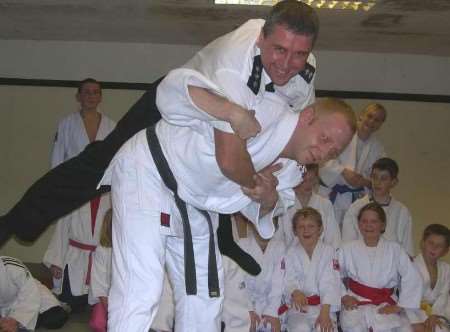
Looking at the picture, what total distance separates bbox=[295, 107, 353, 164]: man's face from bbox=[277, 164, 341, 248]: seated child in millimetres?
2708

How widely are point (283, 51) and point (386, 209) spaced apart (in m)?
3.28

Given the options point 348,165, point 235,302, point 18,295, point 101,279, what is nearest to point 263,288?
point 235,302

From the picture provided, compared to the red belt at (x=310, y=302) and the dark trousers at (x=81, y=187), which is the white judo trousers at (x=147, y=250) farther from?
the red belt at (x=310, y=302)

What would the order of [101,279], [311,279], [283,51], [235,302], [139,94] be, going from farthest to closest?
[139,94] → [101,279] → [311,279] → [235,302] → [283,51]

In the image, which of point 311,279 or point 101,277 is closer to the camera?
point 311,279

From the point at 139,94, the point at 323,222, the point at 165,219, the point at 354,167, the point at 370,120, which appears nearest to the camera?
the point at 165,219

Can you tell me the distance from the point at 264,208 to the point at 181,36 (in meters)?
4.10

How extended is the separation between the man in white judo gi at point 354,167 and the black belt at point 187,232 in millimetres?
2840

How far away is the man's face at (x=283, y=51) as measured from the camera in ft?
7.23

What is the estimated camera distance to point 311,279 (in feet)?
15.0

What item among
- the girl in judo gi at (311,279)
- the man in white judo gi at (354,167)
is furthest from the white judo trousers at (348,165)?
the girl in judo gi at (311,279)

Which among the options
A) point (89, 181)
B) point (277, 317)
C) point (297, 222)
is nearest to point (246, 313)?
point (277, 317)

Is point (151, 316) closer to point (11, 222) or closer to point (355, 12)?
point (11, 222)

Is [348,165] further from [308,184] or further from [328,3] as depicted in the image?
[328,3]
